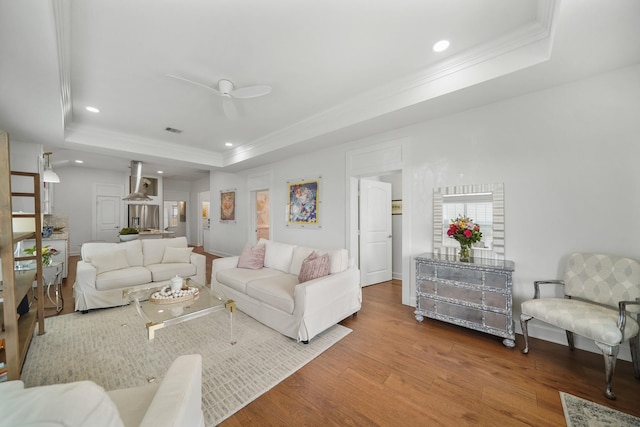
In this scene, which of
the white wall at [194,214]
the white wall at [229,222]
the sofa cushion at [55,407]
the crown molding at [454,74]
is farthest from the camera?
the white wall at [194,214]

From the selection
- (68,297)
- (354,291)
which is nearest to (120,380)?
(354,291)

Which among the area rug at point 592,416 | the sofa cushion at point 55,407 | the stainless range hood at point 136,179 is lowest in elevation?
the area rug at point 592,416

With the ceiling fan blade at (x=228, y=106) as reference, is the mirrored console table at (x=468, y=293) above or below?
below

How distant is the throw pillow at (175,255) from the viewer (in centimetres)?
424

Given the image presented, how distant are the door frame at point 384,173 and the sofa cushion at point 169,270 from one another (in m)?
2.66

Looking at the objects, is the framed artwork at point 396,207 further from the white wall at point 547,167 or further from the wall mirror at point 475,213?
the wall mirror at point 475,213

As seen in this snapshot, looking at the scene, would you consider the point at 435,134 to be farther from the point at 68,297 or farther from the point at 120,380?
the point at 68,297

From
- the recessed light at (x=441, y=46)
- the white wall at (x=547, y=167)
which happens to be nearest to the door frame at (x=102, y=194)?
the white wall at (x=547, y=167)

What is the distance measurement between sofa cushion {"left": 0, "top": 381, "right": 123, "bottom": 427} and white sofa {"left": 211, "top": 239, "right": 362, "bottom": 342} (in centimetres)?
195

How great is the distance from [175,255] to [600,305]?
213 inches

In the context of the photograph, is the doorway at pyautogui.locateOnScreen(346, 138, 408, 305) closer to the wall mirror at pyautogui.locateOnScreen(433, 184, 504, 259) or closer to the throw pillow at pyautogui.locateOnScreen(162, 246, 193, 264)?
the wall mirror at pyautogui.locateOnScreen(433, 184, 504, 259)

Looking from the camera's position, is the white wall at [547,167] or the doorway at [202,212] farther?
the doorway at [202,212]

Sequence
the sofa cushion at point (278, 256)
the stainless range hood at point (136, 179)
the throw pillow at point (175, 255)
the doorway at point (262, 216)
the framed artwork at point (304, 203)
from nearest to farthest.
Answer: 1. the sofa cushion at point (278, 256)
2. the throw pillow at point (175, 255)
3. the framed artwork at point (304, 203)
4. the stainless range hood at point (136, 179)
5. the doorway at point (262, 216)

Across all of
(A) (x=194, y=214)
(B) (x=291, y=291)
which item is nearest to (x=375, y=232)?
(B) (x=291, y=291)
